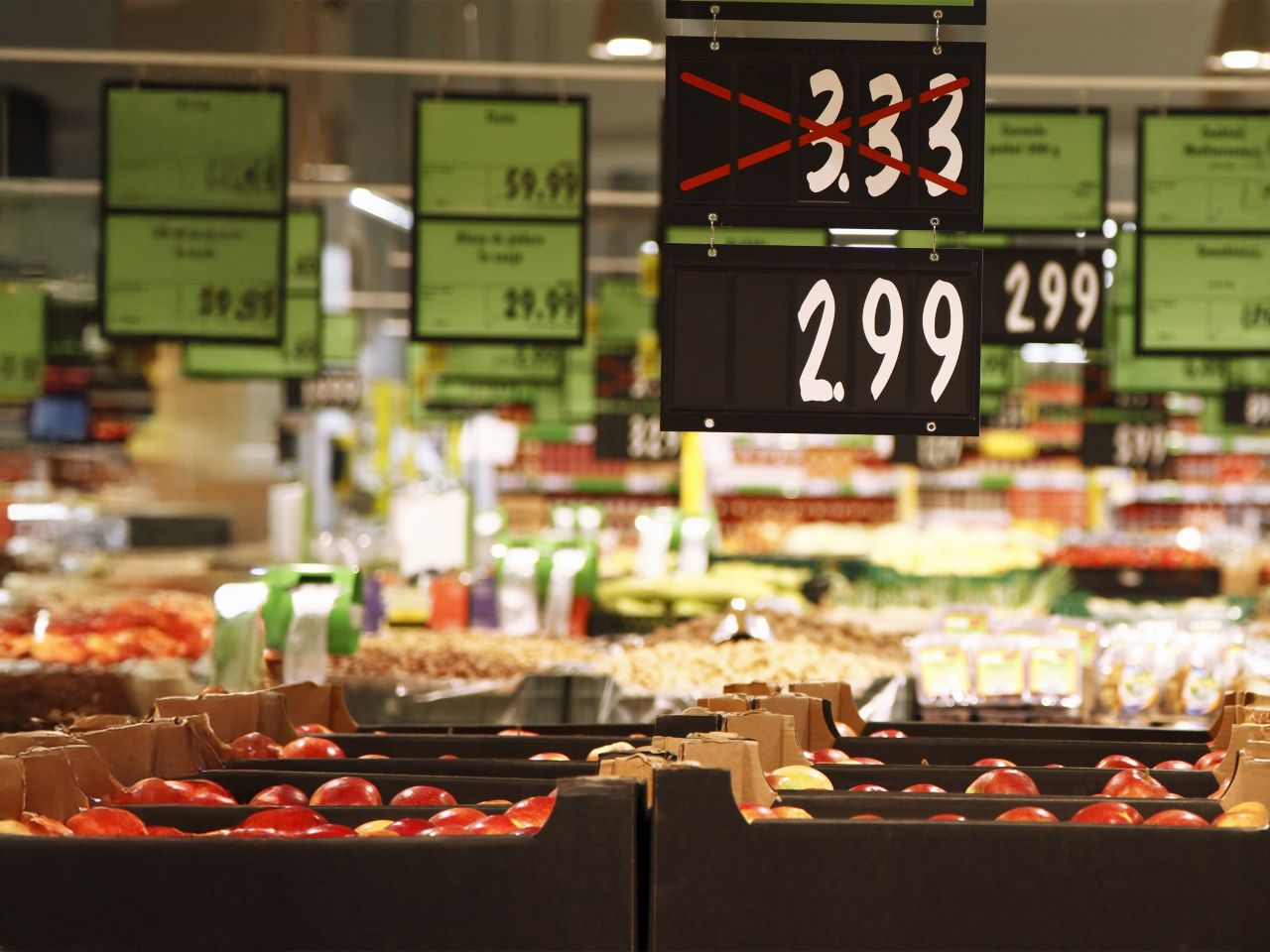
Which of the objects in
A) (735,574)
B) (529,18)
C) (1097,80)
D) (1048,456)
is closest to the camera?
(1097,80)

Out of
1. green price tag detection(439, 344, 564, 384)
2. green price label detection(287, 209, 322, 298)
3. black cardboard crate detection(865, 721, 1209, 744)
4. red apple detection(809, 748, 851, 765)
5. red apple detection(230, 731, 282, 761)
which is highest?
green price label detection(287, 209, 322, 298)

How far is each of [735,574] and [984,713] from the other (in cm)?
398

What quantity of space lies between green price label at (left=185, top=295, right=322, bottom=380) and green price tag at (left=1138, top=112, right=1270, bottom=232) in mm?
4077

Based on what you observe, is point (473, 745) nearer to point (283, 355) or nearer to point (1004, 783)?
point (1004, 783)

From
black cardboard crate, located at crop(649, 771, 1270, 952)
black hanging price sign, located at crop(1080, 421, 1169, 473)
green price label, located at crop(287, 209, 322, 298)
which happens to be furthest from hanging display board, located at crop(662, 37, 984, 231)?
black hanging price sign, located at crop(1080, 421, 1169, 473)

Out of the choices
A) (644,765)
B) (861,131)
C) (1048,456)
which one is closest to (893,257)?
(861,131)

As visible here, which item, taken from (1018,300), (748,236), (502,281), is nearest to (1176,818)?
(502,281)

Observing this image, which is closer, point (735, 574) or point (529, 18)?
point (529, 18)

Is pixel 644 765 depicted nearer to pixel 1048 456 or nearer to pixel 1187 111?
pixel 1187 111

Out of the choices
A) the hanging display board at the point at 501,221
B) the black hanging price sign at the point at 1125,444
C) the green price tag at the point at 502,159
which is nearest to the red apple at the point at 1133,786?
the hanging display board at the point at 501,221

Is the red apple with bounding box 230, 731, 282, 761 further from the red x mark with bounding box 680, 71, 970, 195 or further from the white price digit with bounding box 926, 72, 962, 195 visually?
the white price digit with bounding box 926, 72, 962, 195

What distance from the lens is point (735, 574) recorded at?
30.1 feet

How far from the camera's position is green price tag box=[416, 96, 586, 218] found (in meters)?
6.01

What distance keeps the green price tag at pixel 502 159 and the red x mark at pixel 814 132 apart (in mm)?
2868
